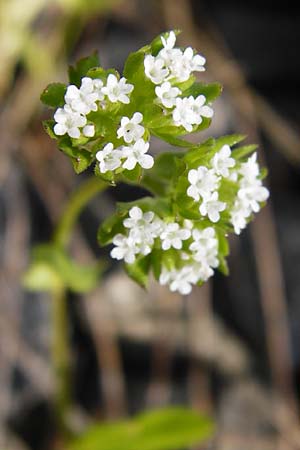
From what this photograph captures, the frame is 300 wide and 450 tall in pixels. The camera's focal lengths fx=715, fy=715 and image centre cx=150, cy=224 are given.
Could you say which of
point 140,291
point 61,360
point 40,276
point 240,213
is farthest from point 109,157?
point 140,291

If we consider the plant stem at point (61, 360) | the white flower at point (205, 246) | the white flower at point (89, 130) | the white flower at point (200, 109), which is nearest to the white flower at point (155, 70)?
the white flower at point (200, 109)

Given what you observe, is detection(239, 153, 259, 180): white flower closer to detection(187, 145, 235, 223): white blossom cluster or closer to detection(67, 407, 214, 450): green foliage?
detection(187, 145, 235, 223): white blossom cluster

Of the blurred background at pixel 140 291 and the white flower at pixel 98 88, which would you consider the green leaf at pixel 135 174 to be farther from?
the blurred background at pixel 140 291

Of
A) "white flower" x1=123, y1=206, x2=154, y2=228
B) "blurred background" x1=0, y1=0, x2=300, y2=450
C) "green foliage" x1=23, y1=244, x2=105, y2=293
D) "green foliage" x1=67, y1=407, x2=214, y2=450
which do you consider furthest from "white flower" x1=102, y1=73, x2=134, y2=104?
"blurred background" x1=0, y1=0, x2=300, y2=450

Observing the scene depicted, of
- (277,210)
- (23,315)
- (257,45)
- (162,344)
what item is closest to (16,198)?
(23,315)

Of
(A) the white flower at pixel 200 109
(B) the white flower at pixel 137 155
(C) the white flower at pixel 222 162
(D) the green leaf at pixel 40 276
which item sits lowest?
(D) the green leaf at pixel 40 276

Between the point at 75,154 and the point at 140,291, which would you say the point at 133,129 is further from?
the point at 140,291

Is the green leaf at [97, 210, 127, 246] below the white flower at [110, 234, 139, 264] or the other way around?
the other way around

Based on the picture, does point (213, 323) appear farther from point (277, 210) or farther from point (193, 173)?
point (193, 173)
